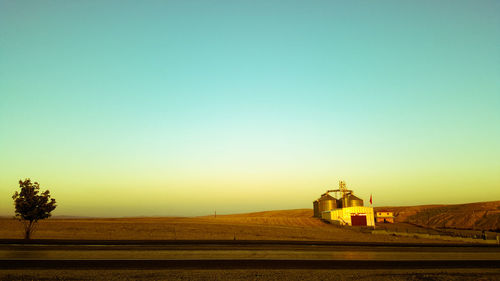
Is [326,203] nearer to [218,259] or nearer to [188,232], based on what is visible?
[188,232]

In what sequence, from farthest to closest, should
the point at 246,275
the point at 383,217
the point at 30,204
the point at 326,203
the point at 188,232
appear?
the point at 326,203 → the point at 383,217 → the point at 188,232 → the point at 30,204 → the point at 246,275

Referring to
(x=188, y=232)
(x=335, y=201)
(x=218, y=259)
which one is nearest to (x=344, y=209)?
(x=335, y=201)

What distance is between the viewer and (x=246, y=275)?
650 inches

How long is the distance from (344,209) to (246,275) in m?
60.4

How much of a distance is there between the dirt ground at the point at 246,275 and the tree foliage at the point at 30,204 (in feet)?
→ 74.2

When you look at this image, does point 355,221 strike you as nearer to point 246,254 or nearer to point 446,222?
point 446,222

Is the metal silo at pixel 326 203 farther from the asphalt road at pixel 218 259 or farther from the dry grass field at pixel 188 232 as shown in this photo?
the asphalt road at pixel 218 259

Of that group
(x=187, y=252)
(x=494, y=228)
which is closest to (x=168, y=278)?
(x=187, y=252)

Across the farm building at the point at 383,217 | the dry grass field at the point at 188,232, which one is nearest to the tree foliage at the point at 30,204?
the dry grass field at the point at 188,232

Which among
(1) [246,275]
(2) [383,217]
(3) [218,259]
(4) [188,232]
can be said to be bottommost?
(2) [383,217]

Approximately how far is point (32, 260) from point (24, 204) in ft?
65.1

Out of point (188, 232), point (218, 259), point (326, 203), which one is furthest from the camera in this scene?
point (326, 203)

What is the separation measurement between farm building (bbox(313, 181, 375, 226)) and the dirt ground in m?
53.5

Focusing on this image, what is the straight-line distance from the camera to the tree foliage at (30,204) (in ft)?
117
